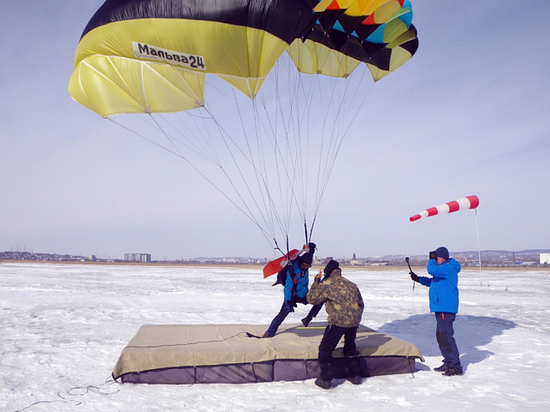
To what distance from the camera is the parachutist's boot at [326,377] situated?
194 inches

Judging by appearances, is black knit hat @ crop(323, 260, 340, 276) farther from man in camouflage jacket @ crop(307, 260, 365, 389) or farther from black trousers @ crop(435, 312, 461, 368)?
black trousers @ crop(435, 312, 461, 368)

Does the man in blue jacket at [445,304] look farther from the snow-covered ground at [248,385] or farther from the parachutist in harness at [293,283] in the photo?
the parachutist in harness at [293,283]

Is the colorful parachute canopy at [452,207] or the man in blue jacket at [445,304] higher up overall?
the colorful parachute canopy at [452,207]

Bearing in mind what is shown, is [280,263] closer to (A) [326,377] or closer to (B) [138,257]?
(A) [326,377]

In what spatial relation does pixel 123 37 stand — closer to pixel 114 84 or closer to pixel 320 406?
pixel 114 84

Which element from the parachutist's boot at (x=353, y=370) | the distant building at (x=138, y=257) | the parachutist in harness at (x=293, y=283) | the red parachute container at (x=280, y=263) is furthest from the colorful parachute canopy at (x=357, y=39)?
the distant building at (x=138, y=257)

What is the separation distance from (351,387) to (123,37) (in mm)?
5470

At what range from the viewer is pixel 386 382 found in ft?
Result: 17.0

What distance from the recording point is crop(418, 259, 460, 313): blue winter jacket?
5.45 m

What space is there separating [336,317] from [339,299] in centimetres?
22

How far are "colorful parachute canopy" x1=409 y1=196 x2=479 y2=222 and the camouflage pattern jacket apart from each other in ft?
5.97

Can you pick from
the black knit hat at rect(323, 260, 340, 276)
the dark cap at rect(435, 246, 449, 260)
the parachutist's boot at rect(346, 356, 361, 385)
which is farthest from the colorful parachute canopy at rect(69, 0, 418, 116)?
the parachutist's boot at rect(346, 356, 361, 385)

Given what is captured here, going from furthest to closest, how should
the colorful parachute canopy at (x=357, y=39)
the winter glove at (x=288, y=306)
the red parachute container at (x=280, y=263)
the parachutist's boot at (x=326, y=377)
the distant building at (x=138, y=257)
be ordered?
the distant building at (x=138, y=257)
the colorful parachute canopy at (x=357, y=39)
the red parachute container at (x=280, y=263)
the winter glove at (x=288, y=306)
the parachutist's boot at (x=326, y=377)

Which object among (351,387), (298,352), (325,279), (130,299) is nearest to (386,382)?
(351,387)
